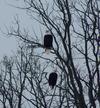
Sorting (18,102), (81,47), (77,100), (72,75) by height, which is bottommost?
(18,102)

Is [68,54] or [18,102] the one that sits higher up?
[68,54]

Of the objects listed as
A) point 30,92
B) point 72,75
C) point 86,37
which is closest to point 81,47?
point 86,37

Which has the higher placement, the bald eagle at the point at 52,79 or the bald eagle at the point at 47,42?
the bald eagle at the point at 47,42

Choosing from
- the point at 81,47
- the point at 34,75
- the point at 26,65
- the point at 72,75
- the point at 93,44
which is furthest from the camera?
the point at 26,65

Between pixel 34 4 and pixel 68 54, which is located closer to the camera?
pixel 68 54

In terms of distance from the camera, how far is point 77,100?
11.2m

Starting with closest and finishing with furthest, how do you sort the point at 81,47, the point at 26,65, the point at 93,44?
the point at 93,44, the point at 81,47, the point at 26,65

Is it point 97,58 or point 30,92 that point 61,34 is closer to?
point 97,58

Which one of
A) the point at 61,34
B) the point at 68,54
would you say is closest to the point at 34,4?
the point at 61,34

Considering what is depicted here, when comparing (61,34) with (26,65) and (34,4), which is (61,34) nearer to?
(34,4)

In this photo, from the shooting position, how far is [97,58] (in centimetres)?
1141

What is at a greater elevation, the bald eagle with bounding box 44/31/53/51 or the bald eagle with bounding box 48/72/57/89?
the bald eagle with bounding box 44/31/53/51

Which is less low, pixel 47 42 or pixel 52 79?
pixel 47 42

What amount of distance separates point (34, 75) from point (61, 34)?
11.0m
